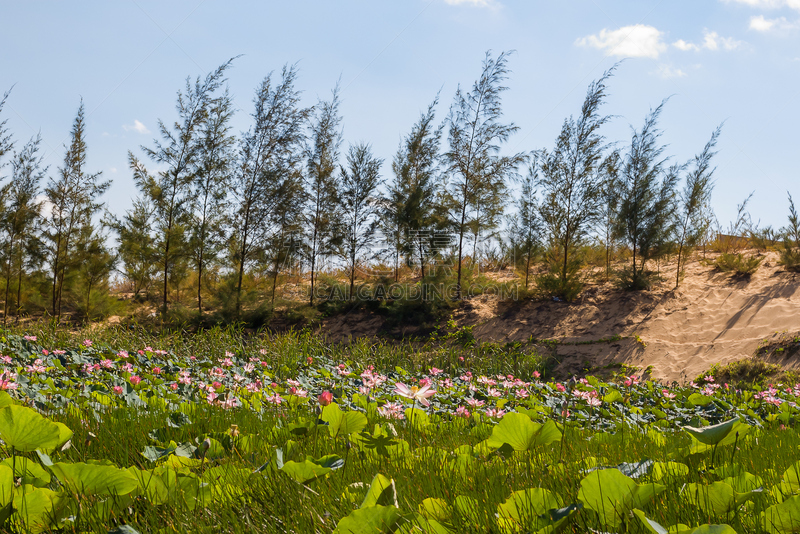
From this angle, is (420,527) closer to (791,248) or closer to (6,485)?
(6,485)

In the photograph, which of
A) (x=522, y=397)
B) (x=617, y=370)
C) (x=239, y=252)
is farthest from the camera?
(x=239, y=252)

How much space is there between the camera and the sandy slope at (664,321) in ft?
27.7

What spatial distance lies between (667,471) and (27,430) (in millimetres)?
1563

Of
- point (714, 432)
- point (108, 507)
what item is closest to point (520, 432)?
point (714, 432)

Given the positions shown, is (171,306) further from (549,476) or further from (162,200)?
(549,476)

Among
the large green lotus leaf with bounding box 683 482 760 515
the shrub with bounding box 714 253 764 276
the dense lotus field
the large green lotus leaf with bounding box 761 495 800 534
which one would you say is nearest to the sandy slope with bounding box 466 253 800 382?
the shrub with bounding box 714 253 764 276

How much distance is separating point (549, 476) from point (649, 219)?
11.6 metres

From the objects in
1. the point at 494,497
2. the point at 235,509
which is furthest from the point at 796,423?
the point at 235,509

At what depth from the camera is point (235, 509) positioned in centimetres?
114

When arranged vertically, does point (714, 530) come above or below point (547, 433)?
above

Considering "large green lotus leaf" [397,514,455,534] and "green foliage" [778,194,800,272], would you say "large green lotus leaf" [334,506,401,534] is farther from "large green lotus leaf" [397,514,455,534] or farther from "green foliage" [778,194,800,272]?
"green foliage" [778,194,800,272]

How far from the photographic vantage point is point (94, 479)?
939mm

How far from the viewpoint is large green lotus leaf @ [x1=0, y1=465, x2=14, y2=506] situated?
2.93 feet

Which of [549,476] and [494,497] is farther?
[549,476]
